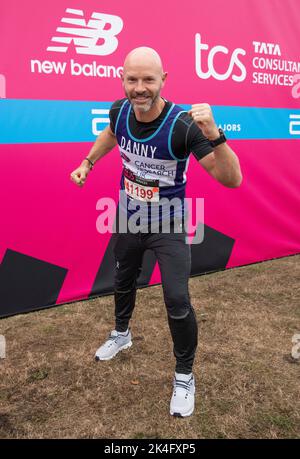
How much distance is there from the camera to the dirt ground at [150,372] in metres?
2.06

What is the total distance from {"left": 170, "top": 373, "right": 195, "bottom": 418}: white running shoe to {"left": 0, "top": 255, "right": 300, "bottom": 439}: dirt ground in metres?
0.04

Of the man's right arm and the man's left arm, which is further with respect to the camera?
the man's right arm

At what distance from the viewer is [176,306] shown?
2.08m

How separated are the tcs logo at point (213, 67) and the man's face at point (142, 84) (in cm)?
190

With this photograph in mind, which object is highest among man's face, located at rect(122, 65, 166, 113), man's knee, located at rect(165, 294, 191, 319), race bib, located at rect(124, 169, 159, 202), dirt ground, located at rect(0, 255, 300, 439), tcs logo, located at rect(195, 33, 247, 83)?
tcs logo, located at rect(195, 33, 247, 83)

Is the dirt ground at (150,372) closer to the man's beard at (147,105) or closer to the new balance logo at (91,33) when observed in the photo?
the man's beard at (147,105)

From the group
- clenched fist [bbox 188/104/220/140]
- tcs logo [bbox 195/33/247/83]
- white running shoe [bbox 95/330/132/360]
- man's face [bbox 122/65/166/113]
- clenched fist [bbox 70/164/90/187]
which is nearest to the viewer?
clenched fist [bbox 188/104/220/140]

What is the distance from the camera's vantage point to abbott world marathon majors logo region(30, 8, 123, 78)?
119 inches

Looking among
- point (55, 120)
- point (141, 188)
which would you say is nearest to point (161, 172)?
point (141, 188)

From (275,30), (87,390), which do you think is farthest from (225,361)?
(275,30)

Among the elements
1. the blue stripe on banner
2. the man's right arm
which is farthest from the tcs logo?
the man's right arm

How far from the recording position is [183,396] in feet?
7.11

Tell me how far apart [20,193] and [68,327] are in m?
1.07

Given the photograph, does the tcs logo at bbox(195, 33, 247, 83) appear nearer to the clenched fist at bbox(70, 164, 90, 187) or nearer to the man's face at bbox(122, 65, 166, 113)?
the clenched fist at bbox(70, 164, 90, 187)
